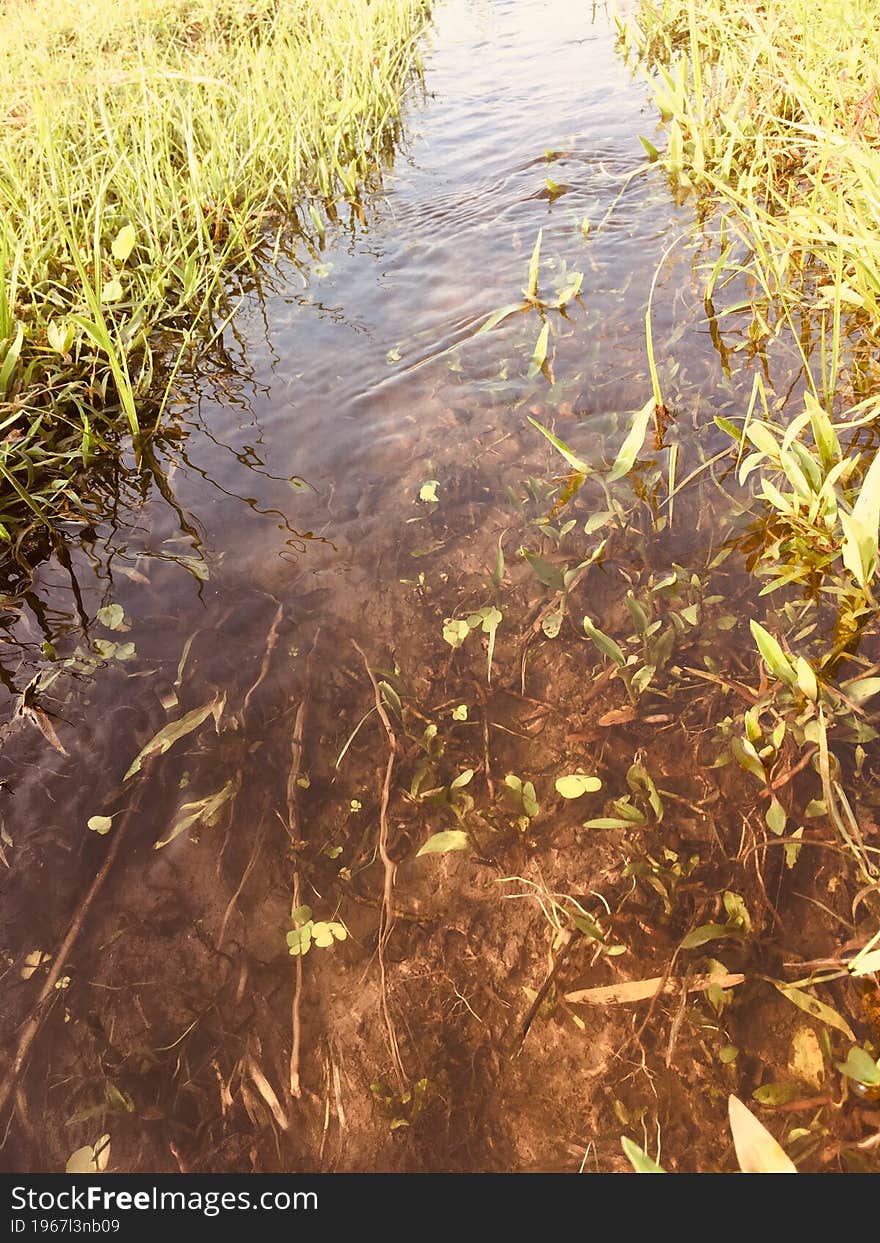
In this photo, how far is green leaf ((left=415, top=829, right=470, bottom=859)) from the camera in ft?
4.37

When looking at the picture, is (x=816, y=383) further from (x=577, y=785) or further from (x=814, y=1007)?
(x=814, y=1007)

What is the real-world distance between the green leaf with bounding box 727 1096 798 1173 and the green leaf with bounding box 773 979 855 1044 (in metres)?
0.23

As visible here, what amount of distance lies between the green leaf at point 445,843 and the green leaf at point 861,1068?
0.65m

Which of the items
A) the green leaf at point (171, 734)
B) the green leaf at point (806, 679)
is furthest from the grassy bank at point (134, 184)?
the green leaf at point (806, 679)

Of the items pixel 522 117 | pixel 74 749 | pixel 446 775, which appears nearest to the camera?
pixel 446 775

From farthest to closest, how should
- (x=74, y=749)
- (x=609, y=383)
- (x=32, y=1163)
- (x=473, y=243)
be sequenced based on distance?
(x=473, y=243), (x=609, y=383), (x=74, y=749), (x=32, y=1163)

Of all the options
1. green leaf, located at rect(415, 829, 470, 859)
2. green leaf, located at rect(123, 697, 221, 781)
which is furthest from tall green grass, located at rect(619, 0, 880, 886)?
green leaf, located at rect(123, 697, 221, 781)

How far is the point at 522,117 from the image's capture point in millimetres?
4730

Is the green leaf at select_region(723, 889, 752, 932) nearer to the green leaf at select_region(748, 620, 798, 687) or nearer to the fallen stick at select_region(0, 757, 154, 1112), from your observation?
the green leaf at select_region(748, 620, 798, 687)

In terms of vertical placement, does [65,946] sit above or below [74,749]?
below

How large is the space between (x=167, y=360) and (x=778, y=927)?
2.84m

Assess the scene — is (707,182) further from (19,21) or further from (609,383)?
(19,21)

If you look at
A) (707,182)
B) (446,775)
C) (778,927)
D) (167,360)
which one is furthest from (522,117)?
(778,927)

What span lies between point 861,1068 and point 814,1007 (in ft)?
0.35
